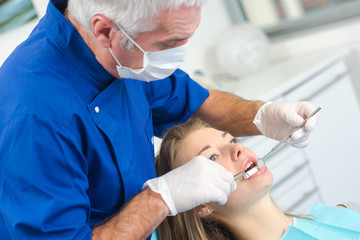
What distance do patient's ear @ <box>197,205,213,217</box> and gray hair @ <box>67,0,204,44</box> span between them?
2.31ft

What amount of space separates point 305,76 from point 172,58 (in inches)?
62.3

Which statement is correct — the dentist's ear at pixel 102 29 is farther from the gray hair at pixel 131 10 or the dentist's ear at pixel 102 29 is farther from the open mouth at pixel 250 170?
the open mouth at pixel 250 170

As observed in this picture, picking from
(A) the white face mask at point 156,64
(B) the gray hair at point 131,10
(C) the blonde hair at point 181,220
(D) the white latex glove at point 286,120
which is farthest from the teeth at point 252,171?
(B) the gray hair at point 131,10

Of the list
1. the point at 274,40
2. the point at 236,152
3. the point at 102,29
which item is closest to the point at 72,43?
the point at 102,29

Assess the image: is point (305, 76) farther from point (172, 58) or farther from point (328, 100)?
point (172, 58)

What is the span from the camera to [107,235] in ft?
3.86

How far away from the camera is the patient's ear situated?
5.32ft

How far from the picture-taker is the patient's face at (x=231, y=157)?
1500mm

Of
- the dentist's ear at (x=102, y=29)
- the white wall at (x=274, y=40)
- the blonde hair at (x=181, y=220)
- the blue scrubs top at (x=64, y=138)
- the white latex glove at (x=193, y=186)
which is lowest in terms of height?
the white wall at (x=274, y=40)

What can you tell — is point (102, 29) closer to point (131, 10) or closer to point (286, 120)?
point (131, 10)

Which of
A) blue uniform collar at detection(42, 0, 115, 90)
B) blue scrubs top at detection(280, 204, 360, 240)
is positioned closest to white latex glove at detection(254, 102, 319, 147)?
blue scrubs top at detection(280, 204, 360, 240)

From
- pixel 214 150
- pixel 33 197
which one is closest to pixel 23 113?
pixel 33 197

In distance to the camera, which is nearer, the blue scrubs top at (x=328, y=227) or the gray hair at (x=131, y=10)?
the gray hair at (x=131, y=10)

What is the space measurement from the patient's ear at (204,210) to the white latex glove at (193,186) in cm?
34
